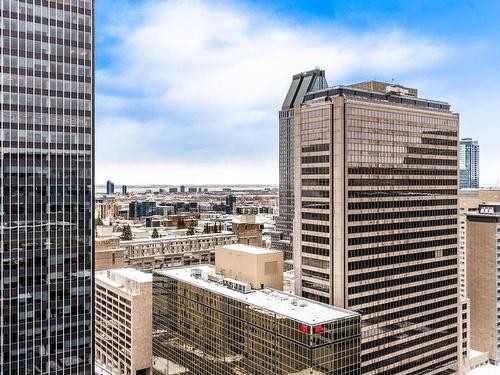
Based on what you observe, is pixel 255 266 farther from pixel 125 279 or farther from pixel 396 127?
pixel 125 279

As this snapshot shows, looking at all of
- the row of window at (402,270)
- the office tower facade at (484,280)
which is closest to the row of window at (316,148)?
the row of window at (402,270)

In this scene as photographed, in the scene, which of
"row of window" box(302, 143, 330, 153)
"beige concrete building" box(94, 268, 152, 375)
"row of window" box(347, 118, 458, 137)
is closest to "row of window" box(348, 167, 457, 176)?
"row of window" box(302, 143, 330, 153)

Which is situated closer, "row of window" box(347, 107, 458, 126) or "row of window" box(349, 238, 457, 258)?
"row of window" box(349, 238, 457, 258)

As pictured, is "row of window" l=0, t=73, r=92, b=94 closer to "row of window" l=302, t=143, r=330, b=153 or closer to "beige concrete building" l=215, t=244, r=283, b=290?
"row of window" l=302, t=143, r=330, b=153

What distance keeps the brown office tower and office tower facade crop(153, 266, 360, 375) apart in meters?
14.1

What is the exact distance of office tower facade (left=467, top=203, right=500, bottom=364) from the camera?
175750 mm

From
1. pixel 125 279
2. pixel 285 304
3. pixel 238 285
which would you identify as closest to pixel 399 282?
pixel 285 304

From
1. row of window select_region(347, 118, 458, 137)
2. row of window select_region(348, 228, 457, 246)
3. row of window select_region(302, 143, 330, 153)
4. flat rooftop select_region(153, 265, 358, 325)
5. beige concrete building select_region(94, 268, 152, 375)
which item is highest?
row of window select_region(347, 118, 458, 137)

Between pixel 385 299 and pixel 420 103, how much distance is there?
181ft

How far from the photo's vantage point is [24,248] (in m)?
92.3

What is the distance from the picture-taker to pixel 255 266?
373 ft

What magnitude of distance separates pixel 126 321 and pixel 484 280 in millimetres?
132706

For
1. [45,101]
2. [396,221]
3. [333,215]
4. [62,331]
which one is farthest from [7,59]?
[396,221]

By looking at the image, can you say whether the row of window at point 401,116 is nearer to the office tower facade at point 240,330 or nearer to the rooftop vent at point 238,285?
the office tower facade at point 240,330
